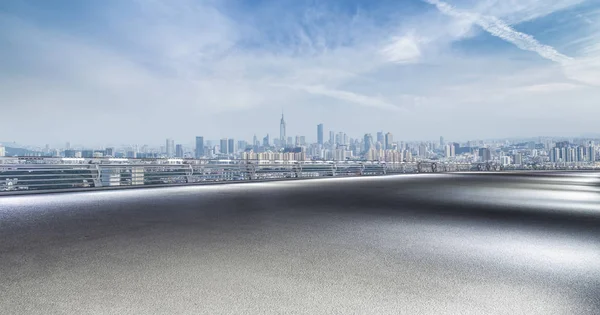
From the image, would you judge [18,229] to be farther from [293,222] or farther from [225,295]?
[225,295]

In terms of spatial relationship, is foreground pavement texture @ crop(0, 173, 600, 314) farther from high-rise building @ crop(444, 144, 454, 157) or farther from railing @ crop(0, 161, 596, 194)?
high-rise building @ crop(444, 144, 454, 157)

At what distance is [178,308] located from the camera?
2.72 metres

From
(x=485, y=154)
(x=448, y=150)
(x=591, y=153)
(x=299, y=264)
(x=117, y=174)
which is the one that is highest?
(x=448, y=150)

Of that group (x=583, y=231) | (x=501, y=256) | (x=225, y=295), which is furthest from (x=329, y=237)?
(x=583, y=231)

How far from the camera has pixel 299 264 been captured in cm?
386

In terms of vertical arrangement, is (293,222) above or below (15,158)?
below

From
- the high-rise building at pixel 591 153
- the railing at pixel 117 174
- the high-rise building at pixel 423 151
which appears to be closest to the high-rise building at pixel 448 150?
the high-rise building at pixel 423 151

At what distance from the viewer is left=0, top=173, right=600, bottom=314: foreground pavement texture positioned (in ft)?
9.23

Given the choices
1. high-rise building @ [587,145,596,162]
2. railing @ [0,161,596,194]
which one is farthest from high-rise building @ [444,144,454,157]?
railing @ [0,161,596,194]

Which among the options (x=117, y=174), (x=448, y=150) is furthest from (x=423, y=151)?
(x=117, y=174)

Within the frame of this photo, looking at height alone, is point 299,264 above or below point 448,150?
below

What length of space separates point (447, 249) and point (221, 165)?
1703cm

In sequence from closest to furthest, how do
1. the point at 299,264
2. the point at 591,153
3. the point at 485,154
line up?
the point at 299,264, the point at 591,153, the point at 485,154

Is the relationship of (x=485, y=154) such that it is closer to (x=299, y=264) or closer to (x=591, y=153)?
(x=591, y=153)
